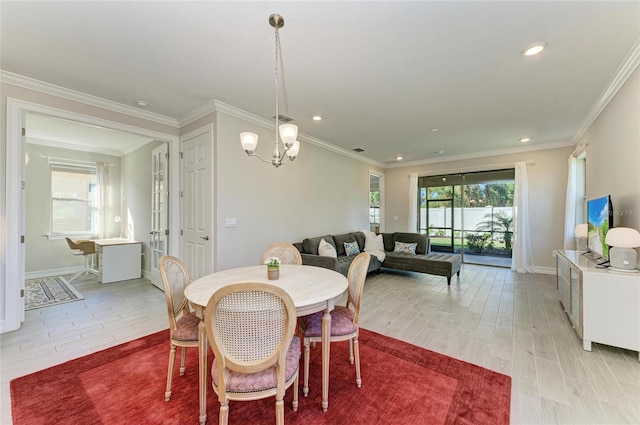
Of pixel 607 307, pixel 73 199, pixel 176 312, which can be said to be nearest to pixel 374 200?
pixel 607 307

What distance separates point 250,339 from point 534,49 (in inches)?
124

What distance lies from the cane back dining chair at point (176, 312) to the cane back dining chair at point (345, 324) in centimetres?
77

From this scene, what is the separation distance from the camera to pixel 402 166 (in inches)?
286

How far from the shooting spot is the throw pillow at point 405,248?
548 centimetres

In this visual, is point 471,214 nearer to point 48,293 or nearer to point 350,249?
point 350,249

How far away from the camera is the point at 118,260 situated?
4.80 m

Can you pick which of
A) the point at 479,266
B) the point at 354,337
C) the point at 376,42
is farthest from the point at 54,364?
the point at 479,266

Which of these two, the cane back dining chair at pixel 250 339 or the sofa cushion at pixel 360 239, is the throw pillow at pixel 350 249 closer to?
the sofa cushion at pixel 360 239

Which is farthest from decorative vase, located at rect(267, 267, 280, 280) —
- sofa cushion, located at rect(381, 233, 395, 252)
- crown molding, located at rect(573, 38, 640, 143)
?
sofa cushion, located at rect(381, 233, 395, 252)

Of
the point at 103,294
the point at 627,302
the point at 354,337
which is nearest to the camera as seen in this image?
the point at 354,337

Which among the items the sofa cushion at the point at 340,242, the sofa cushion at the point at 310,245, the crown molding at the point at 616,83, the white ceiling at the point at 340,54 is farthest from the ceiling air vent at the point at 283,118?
the crown molding at the point at 616,83

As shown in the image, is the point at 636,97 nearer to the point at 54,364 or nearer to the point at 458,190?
the point at 458,190

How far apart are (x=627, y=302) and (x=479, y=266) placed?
3980 mm

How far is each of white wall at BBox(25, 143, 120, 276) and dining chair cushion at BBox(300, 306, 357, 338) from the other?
624cm
